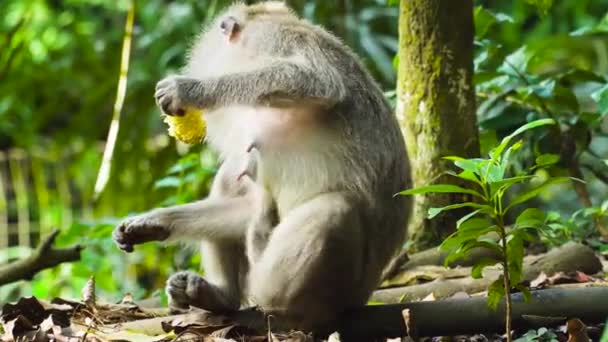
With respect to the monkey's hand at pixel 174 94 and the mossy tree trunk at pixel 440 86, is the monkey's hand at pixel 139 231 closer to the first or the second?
the monkey's hand at pixel 174 94

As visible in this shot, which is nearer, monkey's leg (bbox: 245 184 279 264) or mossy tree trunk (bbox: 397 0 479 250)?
monkey's leg (bbox: 245 184 279 264)

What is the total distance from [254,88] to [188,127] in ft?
1.82

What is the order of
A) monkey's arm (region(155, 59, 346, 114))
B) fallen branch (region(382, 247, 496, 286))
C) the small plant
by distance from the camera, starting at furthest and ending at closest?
fallen branch (region(382, 247, 496, 286))
monkey's arm (region(155, 59, 346, 114))
the small plant

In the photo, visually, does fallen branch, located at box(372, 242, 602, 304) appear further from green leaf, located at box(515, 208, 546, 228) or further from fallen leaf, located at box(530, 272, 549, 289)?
green leaf, located at box(515, 208, 546, 228)

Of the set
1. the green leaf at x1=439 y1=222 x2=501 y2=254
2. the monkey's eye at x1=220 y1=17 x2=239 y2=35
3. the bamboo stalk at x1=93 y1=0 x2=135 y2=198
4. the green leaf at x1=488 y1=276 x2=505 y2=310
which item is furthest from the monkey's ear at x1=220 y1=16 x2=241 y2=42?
the green leaf at x1=488 y1=276 x2=505 y2=310

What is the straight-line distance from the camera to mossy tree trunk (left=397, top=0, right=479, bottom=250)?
464cm

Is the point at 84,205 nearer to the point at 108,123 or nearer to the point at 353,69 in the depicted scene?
the point at 108,123

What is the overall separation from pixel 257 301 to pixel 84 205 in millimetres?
6382

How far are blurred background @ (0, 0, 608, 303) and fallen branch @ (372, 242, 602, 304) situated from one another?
4.46 feet

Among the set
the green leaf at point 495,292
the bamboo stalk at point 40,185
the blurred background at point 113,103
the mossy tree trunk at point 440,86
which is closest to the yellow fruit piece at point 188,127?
the mossy tree trunk at point 440,86

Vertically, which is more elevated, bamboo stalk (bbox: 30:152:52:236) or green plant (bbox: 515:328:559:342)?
bamboo stalk (bbox: 30:152:52:236)

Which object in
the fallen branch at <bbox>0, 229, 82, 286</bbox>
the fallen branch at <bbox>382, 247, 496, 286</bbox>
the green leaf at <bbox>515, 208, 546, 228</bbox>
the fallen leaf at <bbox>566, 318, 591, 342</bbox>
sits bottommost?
the fallen leaf at <bbox>566, 318, 591, 342</bbox>

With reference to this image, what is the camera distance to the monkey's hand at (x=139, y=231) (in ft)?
13.0

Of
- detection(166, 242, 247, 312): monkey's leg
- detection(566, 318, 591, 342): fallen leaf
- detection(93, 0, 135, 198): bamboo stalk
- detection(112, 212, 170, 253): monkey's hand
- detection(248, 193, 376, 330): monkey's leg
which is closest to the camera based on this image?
detection(566, 318, 591, 342): fallen leaf
